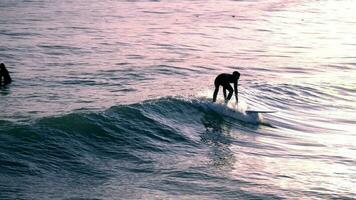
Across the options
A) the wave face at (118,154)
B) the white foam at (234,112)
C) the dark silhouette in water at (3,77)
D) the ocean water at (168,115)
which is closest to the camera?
the wave face at (118,154)

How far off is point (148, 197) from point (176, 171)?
6.86 feet

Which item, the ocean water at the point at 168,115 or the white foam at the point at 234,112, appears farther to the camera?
the white foam at the point at 234,112

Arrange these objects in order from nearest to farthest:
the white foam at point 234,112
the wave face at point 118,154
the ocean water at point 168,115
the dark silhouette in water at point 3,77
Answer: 1. the wave face at point 118,154
2. the ocean water at point 168,115
3. the white foam at point 234,112
4. the dark silhouette in water at point 3,77

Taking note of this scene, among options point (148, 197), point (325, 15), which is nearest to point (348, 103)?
point (148, 197)

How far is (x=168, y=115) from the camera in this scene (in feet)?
69.0

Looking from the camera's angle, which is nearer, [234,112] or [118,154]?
[118,154]

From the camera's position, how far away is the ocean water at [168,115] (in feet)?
47.8

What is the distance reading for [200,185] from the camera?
46.9ft

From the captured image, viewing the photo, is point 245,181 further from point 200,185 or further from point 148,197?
point 148,197

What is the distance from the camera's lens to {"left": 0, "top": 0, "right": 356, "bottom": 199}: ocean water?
1455 cm

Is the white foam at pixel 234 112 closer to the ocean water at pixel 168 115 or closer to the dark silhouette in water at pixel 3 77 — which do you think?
the ocean water at pixel 168 115

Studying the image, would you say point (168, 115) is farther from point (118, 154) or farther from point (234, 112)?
point (118, 154)

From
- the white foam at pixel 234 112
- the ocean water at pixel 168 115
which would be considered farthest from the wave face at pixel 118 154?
the white foam at pixel 234 112

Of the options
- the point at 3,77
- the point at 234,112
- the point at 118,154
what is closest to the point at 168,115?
the point at 234,112
